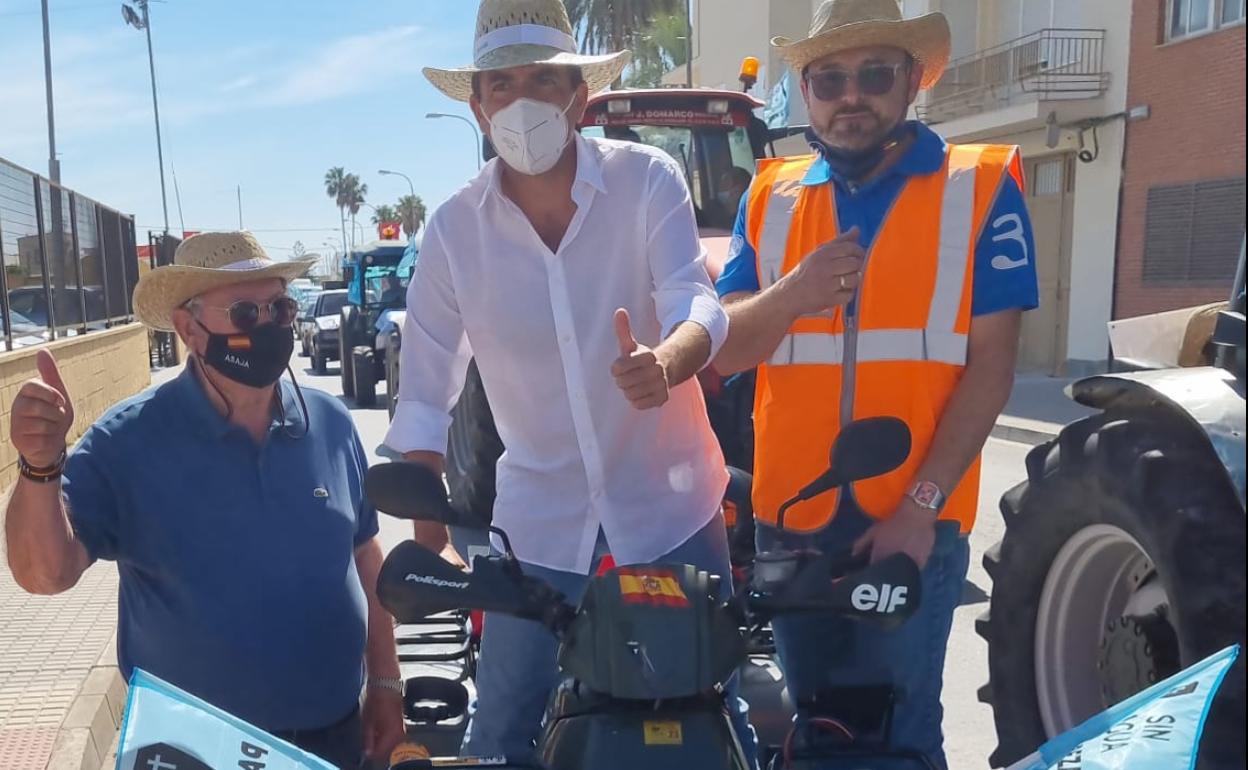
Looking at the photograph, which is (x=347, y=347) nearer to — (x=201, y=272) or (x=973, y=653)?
(x=973, y=653)

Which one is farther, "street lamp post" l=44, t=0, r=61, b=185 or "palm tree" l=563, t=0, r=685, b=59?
"palm tree" l=563, t=0, r=685, b=59

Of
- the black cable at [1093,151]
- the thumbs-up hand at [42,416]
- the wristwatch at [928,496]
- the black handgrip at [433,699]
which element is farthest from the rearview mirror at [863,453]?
the black cable at [1093,151]

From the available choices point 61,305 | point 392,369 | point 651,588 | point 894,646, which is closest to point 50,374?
point 651,588

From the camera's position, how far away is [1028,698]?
294cm

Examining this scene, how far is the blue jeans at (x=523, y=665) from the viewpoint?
226 centimetres

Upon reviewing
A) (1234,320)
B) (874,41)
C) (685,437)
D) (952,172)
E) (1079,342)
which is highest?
(874,41)

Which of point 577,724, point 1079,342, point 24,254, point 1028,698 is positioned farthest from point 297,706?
point 1079,342

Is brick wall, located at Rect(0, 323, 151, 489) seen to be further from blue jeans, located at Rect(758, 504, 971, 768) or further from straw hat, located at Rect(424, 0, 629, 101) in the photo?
blue jeans, located at Rect(758, 504, 971, 768)

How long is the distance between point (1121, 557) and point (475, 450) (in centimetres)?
189

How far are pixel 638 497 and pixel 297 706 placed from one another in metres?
1.11

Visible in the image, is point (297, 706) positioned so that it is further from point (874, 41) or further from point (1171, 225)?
point (1171, 225)

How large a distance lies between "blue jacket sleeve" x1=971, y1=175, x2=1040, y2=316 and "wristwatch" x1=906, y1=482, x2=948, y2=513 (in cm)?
38

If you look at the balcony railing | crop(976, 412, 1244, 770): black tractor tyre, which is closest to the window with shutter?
the balcony railing

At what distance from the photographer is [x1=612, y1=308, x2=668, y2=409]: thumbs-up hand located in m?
1.64
